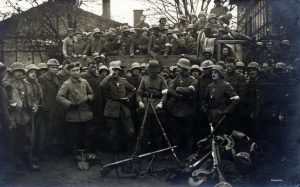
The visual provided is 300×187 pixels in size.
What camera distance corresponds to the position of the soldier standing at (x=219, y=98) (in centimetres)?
1080

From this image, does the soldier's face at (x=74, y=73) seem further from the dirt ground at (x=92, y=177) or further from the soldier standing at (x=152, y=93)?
the dirt ground at (x=92, y=177)

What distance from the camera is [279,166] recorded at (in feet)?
33.0

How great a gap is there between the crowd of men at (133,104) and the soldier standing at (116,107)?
0.07ft

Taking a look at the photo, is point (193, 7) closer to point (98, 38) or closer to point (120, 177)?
point (98, 38)

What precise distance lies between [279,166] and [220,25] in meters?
6.57

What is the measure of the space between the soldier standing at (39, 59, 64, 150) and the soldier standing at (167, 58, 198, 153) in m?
2.55

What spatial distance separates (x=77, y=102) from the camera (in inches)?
449

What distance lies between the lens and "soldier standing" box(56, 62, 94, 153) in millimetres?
11367

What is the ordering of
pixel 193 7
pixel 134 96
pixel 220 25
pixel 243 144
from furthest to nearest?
pixel 193 7, pixel 220 25, pixel 134 96, pixel 243 144

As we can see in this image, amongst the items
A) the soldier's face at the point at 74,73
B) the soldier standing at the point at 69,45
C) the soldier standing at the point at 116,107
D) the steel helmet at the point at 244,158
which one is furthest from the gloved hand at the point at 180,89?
the soldier standing at the point at 69,45

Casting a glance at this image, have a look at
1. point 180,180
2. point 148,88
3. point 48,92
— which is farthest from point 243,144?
point 48,92

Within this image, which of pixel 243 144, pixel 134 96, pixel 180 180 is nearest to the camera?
pixel 180 180

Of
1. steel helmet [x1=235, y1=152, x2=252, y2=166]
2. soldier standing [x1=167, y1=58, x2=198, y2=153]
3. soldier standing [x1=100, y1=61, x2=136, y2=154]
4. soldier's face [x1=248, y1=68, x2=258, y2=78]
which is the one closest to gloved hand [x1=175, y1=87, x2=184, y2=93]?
soldier standing [x1=167, y1=58, x2=198, y2=153]

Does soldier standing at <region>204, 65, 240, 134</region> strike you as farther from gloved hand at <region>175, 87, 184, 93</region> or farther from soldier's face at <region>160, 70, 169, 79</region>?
soldier's face at <region>160, 70, 169, 79</region>
